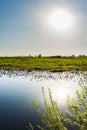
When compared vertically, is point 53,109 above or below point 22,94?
above

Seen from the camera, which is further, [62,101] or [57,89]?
[57,89]

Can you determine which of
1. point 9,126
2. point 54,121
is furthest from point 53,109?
point 9,126

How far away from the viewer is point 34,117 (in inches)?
479

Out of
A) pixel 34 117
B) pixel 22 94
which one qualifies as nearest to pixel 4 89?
pixel 22 94

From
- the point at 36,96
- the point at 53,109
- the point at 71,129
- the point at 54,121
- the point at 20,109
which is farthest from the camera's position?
the point at 36,96

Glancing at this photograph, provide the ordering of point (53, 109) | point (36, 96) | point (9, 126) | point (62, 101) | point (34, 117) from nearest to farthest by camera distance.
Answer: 1. point (53, 109)
2. point (9, 126)
3. point (34, 117)
4. point (62, 101)
5. point (36, 96)

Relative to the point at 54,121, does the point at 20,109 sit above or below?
below

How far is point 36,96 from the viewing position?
17188mm

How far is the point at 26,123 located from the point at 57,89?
896cm

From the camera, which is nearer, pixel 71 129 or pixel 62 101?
pixel 71 129

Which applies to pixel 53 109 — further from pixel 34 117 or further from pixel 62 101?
pixel 62 101

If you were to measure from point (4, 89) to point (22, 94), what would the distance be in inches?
104

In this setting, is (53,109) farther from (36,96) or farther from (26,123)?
(36,96)

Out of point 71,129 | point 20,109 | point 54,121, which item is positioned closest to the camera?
point 54,121
